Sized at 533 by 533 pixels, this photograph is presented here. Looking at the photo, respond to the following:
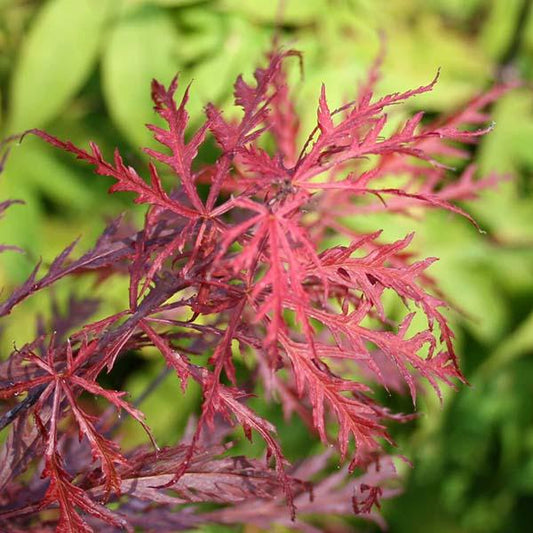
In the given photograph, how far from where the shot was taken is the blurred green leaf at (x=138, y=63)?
1.27 meters

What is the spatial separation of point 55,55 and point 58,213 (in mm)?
311

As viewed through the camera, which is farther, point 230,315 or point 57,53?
point 57,53

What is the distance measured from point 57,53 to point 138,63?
150 millimetres

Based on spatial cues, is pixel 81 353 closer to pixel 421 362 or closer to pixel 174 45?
pixel 421 362

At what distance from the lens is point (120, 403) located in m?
0.42

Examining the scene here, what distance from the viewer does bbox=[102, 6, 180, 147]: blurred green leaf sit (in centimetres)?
127

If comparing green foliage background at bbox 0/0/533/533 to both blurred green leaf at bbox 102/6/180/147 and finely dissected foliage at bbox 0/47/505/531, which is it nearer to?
blurred green leaf at bbox 102/6/180/147

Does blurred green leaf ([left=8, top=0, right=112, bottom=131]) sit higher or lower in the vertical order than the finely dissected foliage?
lower

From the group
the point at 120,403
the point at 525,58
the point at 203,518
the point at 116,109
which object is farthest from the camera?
the point at 525,58

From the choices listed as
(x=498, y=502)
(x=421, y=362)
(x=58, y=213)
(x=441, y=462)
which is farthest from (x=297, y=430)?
(x=421, y=362)

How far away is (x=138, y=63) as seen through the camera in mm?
1282

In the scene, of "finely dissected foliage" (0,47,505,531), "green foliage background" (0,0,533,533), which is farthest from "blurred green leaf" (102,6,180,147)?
"finely dissected foliage" (0,47,505,531)

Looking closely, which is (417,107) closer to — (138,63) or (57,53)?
(138,63)

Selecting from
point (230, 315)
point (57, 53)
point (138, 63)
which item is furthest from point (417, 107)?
point (230, 315)
